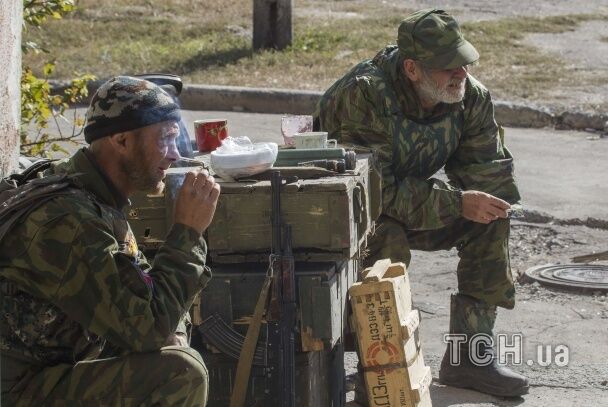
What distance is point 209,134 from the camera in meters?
5.12

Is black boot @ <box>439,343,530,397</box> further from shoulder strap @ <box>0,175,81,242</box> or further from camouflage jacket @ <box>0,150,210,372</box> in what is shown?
shoulder strap @ <box>0,175,81,242</box>

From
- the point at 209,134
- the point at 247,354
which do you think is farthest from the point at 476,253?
the point at 247,354

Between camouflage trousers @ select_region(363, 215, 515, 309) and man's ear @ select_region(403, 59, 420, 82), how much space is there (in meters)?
0.61

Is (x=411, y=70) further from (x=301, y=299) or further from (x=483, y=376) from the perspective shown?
(x=301, y=299)

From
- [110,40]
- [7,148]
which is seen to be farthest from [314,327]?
[110,40]

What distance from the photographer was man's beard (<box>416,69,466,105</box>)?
18.1ft

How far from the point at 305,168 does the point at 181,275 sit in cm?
102

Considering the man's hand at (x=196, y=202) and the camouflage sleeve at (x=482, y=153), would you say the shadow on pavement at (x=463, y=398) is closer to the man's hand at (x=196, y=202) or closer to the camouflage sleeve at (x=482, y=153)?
the camouflage sleeve at (x=482, y=153)

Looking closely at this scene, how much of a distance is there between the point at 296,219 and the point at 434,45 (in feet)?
4.62

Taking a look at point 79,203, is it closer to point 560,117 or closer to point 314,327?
point 314,327

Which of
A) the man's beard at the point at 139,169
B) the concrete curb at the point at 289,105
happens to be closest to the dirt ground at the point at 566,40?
the concrete curb at the point at 289,105

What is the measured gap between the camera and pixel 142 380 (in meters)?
3.62

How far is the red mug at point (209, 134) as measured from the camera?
5121 millimetres

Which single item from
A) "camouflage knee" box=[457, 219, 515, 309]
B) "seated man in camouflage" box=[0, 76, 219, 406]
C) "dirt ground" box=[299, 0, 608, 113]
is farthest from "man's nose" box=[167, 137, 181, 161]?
"dirt ground" box=[299, 0, 608, 113]
